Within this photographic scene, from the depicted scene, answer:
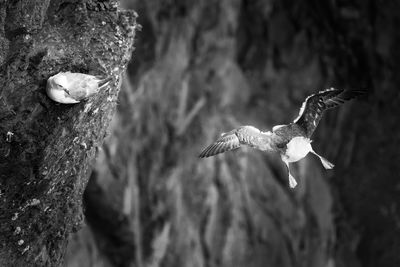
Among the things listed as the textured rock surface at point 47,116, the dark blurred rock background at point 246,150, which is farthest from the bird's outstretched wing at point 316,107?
the dark blurred rock background at point 246,150

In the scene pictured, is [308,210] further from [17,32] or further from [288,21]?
[17,32]

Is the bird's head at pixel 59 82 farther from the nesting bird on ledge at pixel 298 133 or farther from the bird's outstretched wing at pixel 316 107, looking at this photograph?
the bird's outstretched wing at pixel 316 107

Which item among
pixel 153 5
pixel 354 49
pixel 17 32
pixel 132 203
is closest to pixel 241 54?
pixel 354 49

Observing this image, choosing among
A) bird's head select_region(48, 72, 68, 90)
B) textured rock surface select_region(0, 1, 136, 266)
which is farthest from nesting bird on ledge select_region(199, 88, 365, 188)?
bird's head select_region(48, 72, 68, 90)

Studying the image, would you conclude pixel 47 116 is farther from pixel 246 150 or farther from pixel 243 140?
pixel 246 150

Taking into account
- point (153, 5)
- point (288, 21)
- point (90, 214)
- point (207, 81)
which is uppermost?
point (288, 21)

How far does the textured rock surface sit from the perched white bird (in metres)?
0.08

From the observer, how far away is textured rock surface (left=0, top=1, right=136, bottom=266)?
3.40 m

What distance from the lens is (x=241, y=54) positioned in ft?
34.3

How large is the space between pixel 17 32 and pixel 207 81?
20.7 ft

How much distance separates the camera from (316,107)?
3812 mm

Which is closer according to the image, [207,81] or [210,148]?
[210,148]

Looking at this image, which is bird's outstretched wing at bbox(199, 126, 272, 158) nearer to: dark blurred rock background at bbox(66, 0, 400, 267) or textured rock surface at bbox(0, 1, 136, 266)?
textured rock surface at bbox(0, 1, 136, 266)

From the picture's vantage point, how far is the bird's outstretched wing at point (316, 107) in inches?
149
